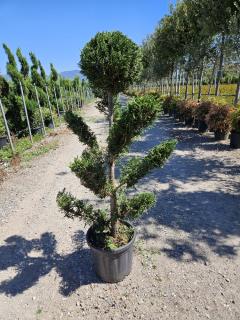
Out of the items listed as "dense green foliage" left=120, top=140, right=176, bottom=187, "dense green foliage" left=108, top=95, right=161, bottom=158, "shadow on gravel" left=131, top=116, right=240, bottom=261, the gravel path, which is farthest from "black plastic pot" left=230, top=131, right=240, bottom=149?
"dense green foliage" left=108, top=95, right=161, bottom=158

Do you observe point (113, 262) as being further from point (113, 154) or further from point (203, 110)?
point (203, 110)

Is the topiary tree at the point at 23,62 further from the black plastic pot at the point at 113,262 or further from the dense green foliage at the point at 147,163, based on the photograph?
the black plastic pot at the point at 113,262

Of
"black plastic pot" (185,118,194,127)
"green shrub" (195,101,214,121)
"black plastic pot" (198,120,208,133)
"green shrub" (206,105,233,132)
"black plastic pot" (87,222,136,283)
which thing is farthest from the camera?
"black plastic pot" (185,118,194,127)

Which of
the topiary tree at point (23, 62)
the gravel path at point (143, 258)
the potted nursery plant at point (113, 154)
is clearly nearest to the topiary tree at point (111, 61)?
the potted nursery plant at point (113, 154)

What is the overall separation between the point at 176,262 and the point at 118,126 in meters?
2.48

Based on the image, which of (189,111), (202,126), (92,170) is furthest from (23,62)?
(92,170)

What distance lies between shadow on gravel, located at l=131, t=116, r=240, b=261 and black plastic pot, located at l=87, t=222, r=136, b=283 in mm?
882

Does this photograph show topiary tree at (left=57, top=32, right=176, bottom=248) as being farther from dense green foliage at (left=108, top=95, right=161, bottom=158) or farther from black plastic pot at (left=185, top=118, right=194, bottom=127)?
black plastic pot at (left=185, top=118, right=194, bottom=127)

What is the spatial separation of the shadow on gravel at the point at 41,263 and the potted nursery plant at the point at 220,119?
25.4 feet

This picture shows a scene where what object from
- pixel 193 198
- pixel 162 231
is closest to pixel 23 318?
pixel 162 231

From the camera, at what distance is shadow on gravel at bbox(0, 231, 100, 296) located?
379 cm

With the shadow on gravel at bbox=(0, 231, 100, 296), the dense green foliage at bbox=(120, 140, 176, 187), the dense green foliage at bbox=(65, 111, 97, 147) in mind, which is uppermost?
the dense green foliage at bbox=(65, 111, 97, 147)

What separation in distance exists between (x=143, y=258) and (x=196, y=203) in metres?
2.21

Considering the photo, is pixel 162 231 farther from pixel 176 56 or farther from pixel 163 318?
pixel 176 56
